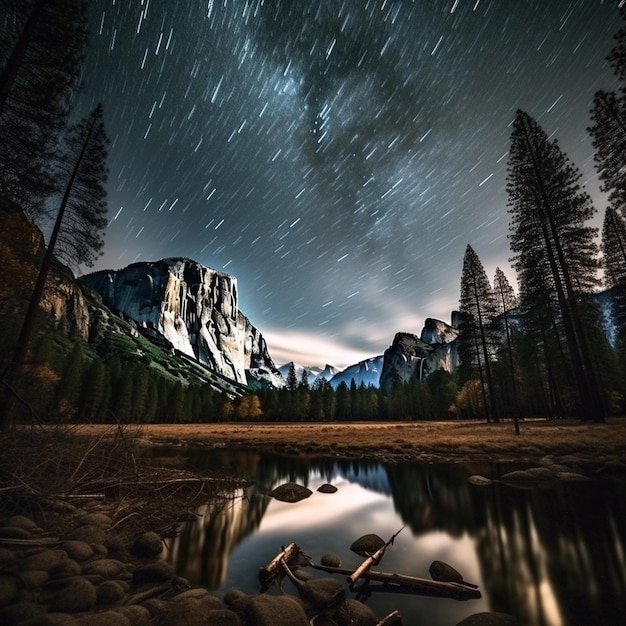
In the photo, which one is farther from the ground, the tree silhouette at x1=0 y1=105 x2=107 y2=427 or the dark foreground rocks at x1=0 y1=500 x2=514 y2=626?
the tree silhouette at x1=0 y1=105 x2=107 y2=427

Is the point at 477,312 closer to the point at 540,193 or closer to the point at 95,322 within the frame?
the point at 540,193

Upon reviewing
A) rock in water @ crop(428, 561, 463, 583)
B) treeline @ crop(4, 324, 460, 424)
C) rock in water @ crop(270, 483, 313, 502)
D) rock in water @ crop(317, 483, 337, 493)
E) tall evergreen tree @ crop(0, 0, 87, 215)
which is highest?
tall evergreen tree @ crop(0, 0, 87, 215)

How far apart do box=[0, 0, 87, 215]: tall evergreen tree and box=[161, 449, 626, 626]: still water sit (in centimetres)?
1171

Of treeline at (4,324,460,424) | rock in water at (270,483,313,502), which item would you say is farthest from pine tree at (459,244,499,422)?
treeline at (4,324,460,424)

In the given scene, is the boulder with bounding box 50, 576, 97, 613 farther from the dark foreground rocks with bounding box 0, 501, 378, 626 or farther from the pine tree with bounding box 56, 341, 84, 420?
the pine tree with bounding box 56, 341, 84, 420

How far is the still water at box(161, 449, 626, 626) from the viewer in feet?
13.7

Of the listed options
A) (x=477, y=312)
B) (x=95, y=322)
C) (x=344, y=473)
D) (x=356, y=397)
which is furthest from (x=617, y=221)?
(x=95, y=322)

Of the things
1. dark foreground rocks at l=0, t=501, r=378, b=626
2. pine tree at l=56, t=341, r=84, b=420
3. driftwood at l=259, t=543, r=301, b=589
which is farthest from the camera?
pine tree at l=56, t=341, r=84, b=420

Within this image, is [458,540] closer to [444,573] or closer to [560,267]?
[444,573]

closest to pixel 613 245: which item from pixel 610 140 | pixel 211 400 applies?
pixel 610 140

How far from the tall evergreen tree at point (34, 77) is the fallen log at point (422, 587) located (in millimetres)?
13996

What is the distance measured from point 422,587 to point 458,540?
2715mm

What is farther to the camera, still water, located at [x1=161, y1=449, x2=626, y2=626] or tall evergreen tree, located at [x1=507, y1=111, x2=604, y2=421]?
tall evergreen tree, located at [x1=507, y1=111, x2=604, y2=421]

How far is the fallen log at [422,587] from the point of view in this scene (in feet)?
14.3
